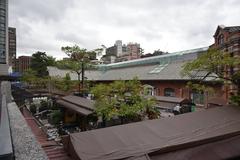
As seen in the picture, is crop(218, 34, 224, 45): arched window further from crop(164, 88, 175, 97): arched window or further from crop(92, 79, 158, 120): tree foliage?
crop(92, 79, 158, 120): tree foliage

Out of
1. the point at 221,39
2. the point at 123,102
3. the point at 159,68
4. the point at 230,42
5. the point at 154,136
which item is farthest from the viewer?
the point at 159,68

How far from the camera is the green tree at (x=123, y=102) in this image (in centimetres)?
919

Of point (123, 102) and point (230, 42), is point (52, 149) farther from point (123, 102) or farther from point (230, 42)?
point (230, 42)

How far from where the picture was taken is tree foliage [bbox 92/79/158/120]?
9.19 meters

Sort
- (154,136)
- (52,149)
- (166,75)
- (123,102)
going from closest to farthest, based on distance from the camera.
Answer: (154,136)
(123,102)
(52,149)
(166,75)

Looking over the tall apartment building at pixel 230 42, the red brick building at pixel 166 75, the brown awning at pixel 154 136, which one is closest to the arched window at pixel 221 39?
the tall apartment building at pixel 230 42

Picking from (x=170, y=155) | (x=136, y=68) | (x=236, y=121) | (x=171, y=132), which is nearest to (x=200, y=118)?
(x=236, y=121)

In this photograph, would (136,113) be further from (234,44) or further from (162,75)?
(162,75)

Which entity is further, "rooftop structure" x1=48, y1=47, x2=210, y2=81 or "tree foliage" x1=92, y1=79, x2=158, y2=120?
"rooftop structure" x1=48, y1=47, x2=210, y2=81

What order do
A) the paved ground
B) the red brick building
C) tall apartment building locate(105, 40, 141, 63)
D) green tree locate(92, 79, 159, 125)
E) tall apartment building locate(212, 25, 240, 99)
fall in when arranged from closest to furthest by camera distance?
the paved ground
green tree locate(92, 79, 159, 125)
tall apartment building locate(212, 25, 240, 99)
the red brick building
tall apartment building locate(105, 40, 141, 63)

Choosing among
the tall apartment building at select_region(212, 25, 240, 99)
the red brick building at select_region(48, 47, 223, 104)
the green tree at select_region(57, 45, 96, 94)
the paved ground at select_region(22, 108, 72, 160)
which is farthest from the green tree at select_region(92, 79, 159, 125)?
the green tree at select_region(57, 45, 96, 94)

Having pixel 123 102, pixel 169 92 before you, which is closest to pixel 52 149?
pixel 123 102

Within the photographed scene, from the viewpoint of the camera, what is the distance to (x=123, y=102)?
9672 millimetres

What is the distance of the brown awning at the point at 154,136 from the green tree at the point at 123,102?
8.59 ft
